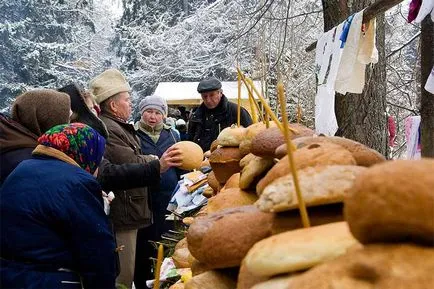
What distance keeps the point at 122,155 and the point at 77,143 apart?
4.33 feet

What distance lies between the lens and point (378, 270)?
586 mm

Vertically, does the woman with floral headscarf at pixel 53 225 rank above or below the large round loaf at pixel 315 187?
below

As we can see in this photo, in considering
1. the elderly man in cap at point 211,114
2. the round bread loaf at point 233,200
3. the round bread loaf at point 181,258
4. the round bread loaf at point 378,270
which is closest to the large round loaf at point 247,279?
the round bread loaf at point 378,270

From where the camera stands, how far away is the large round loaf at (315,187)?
0.83 m

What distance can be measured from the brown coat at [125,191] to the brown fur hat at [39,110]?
73 cm

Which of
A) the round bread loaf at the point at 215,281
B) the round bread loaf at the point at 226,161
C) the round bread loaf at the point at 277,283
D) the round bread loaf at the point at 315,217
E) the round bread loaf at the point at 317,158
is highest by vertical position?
the round bread loaf at the point at 317,158

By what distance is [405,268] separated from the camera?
0.57 metres

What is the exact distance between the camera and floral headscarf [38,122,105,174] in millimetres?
2107

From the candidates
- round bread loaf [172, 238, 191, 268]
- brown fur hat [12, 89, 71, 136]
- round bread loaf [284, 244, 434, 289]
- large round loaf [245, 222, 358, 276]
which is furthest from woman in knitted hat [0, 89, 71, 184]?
round bread loaf [284, 244, 434, 289]

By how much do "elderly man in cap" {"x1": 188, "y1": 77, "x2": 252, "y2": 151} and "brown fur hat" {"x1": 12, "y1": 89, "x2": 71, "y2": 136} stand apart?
2177mm

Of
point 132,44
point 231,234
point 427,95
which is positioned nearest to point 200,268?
point 231,234

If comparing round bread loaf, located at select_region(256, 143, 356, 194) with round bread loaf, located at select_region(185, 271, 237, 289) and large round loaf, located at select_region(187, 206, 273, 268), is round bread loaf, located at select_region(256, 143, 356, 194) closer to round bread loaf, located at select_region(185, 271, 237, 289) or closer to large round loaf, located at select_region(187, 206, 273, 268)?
large round loaf, located at select_region(187, 206, 273, 268)

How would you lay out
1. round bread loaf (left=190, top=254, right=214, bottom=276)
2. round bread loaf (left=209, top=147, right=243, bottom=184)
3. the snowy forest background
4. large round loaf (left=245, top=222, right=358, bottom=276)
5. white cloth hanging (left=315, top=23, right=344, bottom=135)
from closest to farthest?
large round loaf (left=245, top=222, right=358, bottom=276) < round bread loaf (left=190, top=254, right=214, bottom=276) < round bread loaf (left=209, top=147, right=243, bottom=184) < white cloth hanging (left=315, top=23, right=344, bottom=135) < the snowy forest background

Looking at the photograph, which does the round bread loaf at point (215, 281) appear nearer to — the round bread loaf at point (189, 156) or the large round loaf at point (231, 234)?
the large round loaf at point (231, 234)
